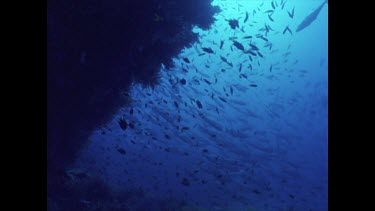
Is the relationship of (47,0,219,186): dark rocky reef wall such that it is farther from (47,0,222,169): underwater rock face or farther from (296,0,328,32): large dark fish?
(296,0,328,32): large dark fish

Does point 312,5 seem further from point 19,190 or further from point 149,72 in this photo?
point 19,190

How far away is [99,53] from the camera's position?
34.9 feet

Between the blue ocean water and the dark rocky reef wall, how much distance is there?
42.6ft

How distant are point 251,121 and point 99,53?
84.1 feet

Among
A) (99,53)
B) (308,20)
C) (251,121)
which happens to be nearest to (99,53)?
(99,53)

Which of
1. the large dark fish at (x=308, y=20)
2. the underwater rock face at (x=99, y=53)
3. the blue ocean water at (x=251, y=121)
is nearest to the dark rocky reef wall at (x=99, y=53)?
the underwater rock face at (x=99, y=53)

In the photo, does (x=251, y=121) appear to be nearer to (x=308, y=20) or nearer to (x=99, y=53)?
(x=308, y=20)

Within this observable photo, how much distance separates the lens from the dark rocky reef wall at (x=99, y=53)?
9875 mm

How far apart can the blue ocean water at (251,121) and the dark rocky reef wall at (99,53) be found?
42.6 ft

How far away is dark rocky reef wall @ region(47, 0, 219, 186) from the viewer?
9875 mm

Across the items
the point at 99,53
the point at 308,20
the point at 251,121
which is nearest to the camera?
the point at 99,53

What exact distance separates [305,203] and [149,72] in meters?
29.7

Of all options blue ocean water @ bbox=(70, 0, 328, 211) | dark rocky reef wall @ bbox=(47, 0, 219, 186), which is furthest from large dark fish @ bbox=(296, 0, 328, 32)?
blue ocean water @ bbox=(70, 0, 328, 211)
